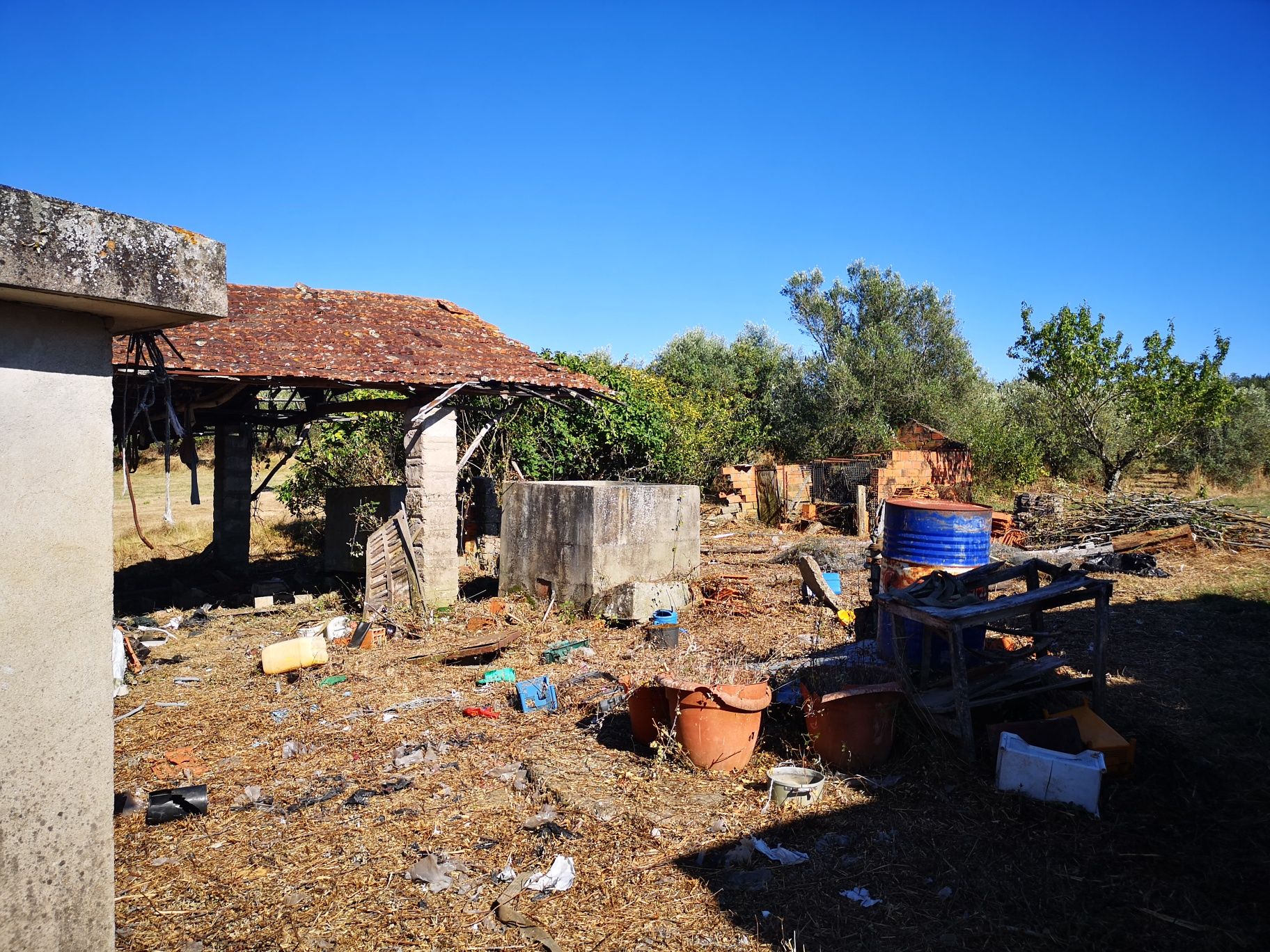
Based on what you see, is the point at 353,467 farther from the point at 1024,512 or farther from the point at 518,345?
the point at 1024,512

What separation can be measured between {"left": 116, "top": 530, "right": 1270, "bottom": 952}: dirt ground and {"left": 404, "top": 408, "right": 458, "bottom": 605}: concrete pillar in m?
2.59

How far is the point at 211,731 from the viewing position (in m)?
6.00

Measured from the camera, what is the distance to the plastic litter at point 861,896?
3.69m

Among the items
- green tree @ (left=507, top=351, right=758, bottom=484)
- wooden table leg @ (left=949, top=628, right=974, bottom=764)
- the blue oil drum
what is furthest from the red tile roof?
wooden table leg @ (left=949, top=628, right=974, bottom=764)

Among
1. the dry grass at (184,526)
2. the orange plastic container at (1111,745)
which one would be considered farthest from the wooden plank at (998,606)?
the dry grass at (184,526)

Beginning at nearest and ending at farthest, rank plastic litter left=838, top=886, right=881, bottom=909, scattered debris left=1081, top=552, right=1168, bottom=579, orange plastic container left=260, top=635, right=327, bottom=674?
plastic litter left=838, top=886, right=881, bottom=909 → orange plastic container left=260, top=635, right=327, bottom=674 → scattered debris left=1081, top=552, right=1168, bottom=579

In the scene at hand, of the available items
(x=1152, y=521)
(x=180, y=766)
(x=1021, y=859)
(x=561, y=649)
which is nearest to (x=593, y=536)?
(x=561, y=649)

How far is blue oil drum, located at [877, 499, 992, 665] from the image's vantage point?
19.9ft

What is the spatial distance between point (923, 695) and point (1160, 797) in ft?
4.52

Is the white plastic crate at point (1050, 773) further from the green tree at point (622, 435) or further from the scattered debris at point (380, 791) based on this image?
the green tree at point (622, 435)

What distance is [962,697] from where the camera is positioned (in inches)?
189

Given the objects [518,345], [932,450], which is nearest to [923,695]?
[518,345]

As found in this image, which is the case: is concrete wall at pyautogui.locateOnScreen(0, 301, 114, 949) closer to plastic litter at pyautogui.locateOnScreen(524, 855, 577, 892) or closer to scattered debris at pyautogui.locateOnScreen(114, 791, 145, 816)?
plastic litter at pyautogui.locateOnScreen(524, 855, 577, 892)

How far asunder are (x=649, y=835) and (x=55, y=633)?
10.1 ft
